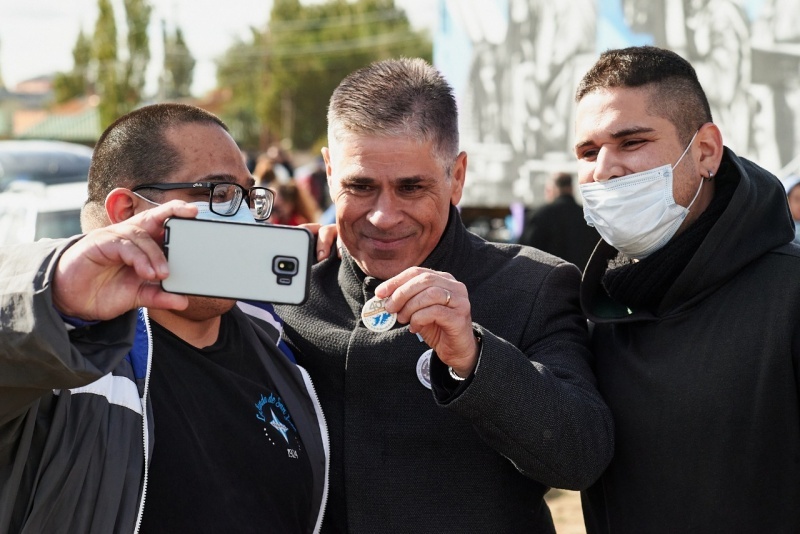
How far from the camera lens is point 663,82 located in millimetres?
2748

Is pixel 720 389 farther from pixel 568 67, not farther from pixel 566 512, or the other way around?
pixel 568 67

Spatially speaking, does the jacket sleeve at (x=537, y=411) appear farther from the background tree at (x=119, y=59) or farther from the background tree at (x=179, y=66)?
the background tree at (x=179, y=66)

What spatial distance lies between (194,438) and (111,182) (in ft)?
2.61

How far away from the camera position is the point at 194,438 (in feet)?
8.04

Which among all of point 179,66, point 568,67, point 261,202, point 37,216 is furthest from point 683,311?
point 179,66

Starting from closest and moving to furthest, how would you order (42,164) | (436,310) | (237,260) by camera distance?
1. (237,260)
2. (436,310)
3. (42,164)

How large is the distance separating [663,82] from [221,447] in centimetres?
161

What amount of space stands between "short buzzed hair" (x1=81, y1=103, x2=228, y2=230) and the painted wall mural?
19.0 feet

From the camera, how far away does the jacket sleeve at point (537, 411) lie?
2.32 meters

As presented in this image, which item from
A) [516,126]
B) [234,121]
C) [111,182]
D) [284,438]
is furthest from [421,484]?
[234,121]

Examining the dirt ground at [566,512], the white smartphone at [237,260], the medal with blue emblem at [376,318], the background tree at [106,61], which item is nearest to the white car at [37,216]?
the dirt ground at [566,512]

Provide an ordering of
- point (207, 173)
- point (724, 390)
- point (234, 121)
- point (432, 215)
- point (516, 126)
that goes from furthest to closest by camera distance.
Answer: point (234, 121) → point (516, 126) → point (432, 215) → point (207, 173) → point (724, 390)

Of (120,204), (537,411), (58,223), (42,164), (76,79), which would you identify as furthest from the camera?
(76,79)

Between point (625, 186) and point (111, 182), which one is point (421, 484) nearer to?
point (625, 186)
